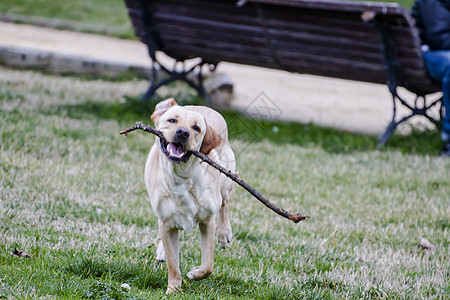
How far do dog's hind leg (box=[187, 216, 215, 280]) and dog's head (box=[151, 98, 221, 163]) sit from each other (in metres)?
0.46

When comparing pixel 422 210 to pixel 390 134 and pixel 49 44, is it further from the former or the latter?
pixel 49 44

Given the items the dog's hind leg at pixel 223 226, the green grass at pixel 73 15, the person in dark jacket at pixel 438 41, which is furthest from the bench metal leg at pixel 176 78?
the green grass at pixel 73 15

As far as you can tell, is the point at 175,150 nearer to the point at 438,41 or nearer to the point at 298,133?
the point at 298,133

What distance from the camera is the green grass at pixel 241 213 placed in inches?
141

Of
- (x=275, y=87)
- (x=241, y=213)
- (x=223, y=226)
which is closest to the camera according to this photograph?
(x=223, y=226)

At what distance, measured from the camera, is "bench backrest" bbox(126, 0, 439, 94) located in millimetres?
6762

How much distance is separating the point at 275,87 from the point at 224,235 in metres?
7.38

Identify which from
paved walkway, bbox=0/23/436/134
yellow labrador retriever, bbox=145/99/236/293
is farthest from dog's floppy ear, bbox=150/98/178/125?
paved walkway, bbox=0/23/436/134

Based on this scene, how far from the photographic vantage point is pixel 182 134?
9.95 ft

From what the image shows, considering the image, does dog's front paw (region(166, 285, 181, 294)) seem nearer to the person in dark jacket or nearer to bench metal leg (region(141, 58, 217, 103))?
the person in dark jacket

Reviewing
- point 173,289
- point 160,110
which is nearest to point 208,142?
point 160,110

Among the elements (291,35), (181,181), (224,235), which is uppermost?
(181,181)

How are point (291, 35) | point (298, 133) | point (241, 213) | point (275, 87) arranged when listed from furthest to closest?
point (275, 87), point (298, 133), point (291, 35), point (241, 213)

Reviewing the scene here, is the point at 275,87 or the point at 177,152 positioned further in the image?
the point at 275,87
